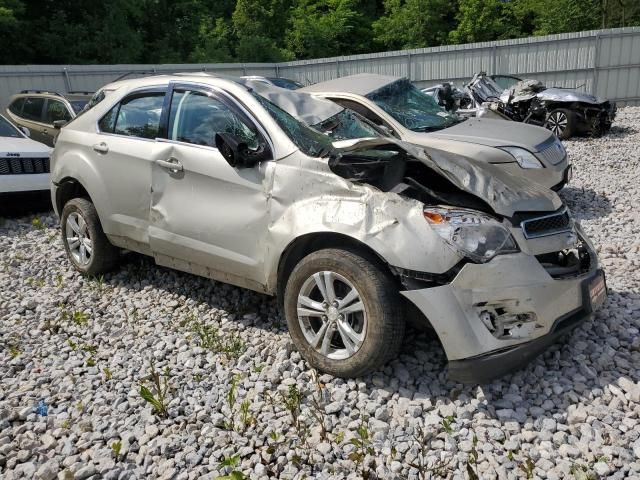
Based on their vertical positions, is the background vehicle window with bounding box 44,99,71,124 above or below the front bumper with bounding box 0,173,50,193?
above

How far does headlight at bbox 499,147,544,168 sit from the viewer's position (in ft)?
20.4

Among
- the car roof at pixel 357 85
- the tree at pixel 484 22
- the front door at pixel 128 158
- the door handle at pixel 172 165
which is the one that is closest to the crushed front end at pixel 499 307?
the door handle at pixel 172 165

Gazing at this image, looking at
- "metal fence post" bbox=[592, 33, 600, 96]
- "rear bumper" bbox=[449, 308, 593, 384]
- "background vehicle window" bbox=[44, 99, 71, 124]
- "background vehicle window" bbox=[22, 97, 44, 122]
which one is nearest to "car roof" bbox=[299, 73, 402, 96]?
"rear bumper" bbox=[449, 308, 593, 384]

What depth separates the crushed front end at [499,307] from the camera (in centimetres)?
281

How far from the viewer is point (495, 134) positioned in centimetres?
660

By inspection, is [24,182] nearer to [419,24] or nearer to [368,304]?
[368,304]

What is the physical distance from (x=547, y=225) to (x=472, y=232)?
0.59 m

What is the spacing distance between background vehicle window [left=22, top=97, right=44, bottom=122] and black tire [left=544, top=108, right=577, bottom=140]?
10.4m

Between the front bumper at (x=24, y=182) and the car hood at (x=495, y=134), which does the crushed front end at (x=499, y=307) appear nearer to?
the car hood at (x=495, y=134)

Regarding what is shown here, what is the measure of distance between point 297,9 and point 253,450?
122 ft

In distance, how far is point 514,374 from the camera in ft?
10.6

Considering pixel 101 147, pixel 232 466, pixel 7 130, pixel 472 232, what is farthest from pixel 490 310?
pixel 7 130

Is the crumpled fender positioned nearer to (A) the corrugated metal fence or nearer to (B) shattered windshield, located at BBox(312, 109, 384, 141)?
(B) shattered windshield, located at BBox(312, 109, 384, 141)

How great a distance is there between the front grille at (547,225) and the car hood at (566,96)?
9.62m
